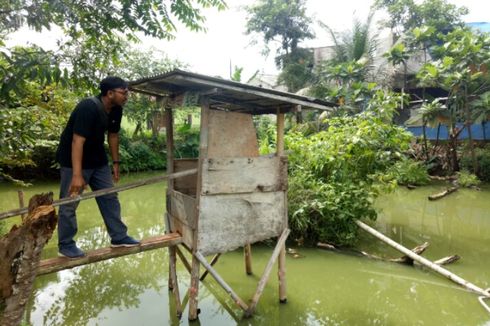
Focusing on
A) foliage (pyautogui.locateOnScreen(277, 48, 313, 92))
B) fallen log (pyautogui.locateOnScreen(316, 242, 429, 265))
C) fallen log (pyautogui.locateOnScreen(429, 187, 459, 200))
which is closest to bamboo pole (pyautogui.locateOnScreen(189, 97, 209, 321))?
fallen log (pyautogui.locateOnScreen(316, 242, 429, 265))

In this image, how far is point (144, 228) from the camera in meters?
7.87

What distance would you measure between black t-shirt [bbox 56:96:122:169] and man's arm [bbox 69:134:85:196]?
59 mm

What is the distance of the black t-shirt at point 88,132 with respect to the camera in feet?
10.1

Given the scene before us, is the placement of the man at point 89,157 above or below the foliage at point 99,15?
below

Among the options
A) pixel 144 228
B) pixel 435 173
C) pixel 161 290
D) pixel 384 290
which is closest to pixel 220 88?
pixel 161 290

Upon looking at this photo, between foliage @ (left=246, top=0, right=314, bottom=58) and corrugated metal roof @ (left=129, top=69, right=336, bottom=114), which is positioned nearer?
corrugated metal roof @ (left=129, top=69, right=336, bottom=114)

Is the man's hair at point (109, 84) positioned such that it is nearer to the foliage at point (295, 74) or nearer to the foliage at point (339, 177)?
the foliage at point (339, 177)

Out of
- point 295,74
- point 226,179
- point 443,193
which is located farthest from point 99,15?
point 295,74

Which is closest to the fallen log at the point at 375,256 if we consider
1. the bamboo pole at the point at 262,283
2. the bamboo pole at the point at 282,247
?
the bamboo pole at the point at 282,247

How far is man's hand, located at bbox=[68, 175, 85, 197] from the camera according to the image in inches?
122

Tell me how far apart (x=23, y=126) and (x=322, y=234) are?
15.9 feet

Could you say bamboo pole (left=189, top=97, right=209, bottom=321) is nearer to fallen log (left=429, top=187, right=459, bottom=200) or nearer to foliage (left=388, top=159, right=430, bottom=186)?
fallen log (left=429, top=187, right=459, bottom=200)

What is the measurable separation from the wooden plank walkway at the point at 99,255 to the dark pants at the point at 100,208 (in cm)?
13

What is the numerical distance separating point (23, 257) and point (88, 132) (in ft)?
5.25
